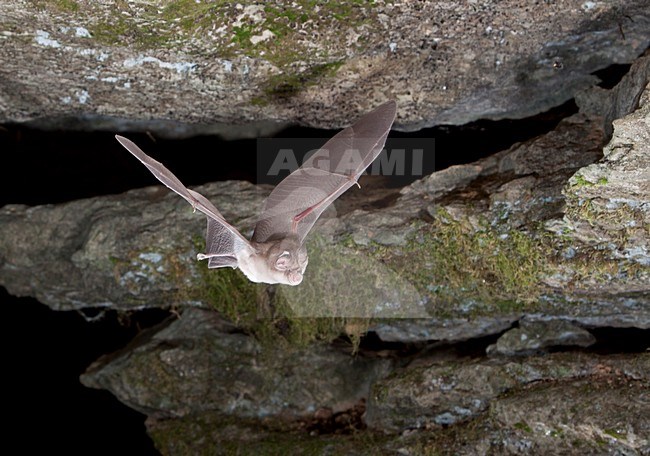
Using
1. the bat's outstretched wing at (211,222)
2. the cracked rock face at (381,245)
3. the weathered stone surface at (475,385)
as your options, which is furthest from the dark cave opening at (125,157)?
the weathered stone surface at (475,385)

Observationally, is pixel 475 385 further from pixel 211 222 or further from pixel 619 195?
pixel 211 222

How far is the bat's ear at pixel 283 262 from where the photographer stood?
8.82 ft

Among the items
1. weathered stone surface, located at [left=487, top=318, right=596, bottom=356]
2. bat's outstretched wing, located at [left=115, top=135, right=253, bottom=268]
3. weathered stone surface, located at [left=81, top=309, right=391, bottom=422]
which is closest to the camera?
bat's outstretched wing, located at [left=115, top=135, right=253, bottom=268]

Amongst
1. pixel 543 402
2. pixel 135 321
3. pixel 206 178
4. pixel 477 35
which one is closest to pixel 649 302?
pixel 543 402

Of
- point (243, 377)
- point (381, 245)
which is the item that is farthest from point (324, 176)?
point (243, 377)

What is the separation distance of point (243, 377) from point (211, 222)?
134 centimetres

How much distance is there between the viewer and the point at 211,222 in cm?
315

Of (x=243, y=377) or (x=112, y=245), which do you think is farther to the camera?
(x=243, y=377)

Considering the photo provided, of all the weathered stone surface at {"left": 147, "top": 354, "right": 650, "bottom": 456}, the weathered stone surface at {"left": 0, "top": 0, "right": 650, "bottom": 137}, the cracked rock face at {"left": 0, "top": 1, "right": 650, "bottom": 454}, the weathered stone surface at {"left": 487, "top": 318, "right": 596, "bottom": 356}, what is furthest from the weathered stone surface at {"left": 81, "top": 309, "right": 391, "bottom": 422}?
the weathered stone surface at {"left": 0, "top": 0, "right": 650, "bottom": 137}

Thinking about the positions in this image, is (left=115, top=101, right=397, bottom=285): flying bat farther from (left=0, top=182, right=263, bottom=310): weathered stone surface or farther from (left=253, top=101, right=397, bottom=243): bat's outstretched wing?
(left=0, top=182, right=263, bottom=310): weathered stone surface

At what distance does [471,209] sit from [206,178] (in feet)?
5.80

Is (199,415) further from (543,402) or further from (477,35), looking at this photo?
(477,35)

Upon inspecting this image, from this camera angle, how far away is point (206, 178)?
4.23 m

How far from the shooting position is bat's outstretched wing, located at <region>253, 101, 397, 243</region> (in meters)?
3.08
